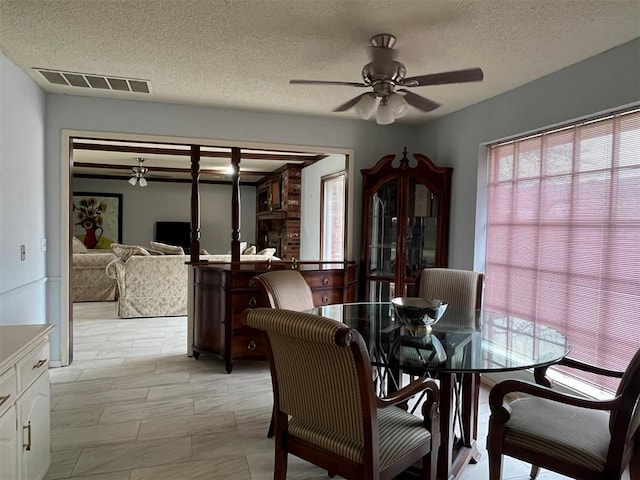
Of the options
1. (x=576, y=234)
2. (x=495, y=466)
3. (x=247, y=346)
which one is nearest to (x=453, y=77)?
(x=576, y=234)

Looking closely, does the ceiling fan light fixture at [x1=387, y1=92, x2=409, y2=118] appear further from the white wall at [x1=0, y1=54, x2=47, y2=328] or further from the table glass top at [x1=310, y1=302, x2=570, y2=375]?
the white wall at [x1=0, y1=54, x2=47, y2=328]

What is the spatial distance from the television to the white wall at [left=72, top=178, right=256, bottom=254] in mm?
156

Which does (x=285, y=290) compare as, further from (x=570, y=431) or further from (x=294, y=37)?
(x=570, y=431)

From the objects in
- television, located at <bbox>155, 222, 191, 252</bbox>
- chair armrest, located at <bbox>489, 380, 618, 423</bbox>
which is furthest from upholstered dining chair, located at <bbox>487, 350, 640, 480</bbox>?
television, located at <bbox>155, 222, 191, 252</bbox>

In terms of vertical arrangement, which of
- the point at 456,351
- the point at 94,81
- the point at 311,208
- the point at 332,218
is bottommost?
the point at 456,351

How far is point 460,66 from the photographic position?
2.79 m

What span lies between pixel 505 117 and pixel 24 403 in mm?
3571

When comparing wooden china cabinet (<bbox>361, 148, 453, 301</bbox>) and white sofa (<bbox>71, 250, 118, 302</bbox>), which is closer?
wooden china cabinet (<bbox>361, 148, 453, 301</bbox>)

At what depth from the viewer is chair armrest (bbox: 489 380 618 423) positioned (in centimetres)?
153

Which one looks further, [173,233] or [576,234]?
[173,233]

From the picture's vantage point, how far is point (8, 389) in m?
1.59

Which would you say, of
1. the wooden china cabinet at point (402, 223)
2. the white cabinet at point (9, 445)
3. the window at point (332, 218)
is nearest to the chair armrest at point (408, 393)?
the white cabinet at point (9, 445)

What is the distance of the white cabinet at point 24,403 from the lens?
5.16 feet

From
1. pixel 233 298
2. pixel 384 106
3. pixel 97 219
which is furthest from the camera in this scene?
pixel 97 219
